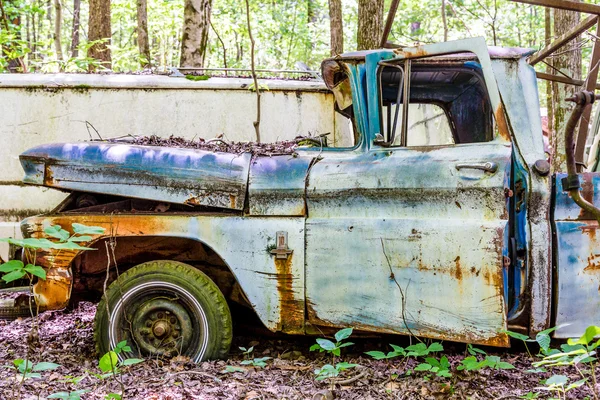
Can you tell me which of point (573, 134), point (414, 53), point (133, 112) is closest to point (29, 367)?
point (414, 53)

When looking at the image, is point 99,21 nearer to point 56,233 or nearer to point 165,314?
point 165,314

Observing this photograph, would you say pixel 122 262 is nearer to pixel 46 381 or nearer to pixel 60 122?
pixel 46 381

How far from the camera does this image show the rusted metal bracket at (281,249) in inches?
155

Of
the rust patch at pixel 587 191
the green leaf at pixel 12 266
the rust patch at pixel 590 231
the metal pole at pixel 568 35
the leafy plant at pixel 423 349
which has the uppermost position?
the metal pole at pixel 568 35

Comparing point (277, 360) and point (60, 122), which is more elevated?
point (60, 122)

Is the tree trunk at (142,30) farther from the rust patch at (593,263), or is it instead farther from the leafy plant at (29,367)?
the rust patch at (593,263)

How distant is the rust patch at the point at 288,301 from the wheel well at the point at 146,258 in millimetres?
442

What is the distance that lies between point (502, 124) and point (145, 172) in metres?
2.24

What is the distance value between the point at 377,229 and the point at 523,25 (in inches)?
746

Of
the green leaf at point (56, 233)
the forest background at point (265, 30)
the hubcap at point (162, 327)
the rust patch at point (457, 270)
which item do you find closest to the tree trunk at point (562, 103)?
the forest background at point (265, 30)

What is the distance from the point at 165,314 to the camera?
4.16 meters

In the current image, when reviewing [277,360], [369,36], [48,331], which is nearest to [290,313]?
[277,360]

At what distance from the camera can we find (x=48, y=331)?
5.05 metres

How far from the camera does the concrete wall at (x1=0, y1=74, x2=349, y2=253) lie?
6570 millimetres
